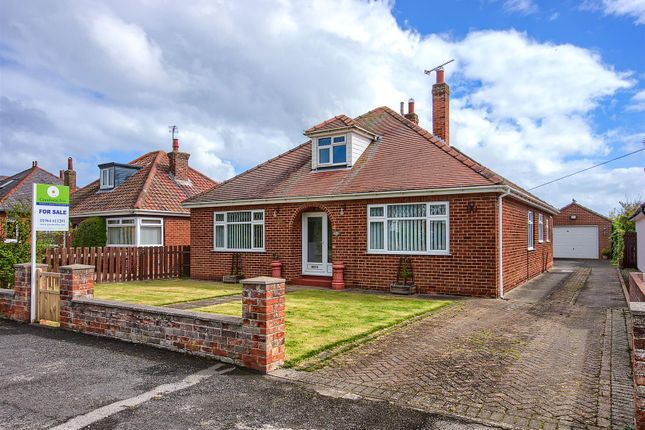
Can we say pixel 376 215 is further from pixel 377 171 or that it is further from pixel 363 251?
pixel 377 171

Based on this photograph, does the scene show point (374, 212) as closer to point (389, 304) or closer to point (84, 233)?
point (389, 304)

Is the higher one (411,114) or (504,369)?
(411,114)

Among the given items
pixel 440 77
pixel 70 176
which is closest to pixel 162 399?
pixel 440 77

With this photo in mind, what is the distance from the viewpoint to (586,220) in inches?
1334

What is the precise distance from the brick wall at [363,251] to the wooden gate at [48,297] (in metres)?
7.56

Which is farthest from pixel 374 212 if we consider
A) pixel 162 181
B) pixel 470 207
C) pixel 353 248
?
pixel 162 181

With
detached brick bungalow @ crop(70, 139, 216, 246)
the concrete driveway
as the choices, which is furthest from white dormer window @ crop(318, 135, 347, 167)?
the concrete driveway

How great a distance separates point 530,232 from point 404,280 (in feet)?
22.0

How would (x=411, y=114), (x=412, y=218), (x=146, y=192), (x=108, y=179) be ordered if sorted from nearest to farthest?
(x=412, y=218) → (x=411, y=114) → (x=146, y=192) → (x=108, y=179)

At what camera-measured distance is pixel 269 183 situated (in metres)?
16.6

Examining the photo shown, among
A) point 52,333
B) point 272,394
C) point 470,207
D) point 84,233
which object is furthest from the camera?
point 84,233

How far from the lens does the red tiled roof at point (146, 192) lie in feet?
68.2

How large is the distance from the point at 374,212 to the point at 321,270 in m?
2.85

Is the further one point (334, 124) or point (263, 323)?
point (334, 124)
